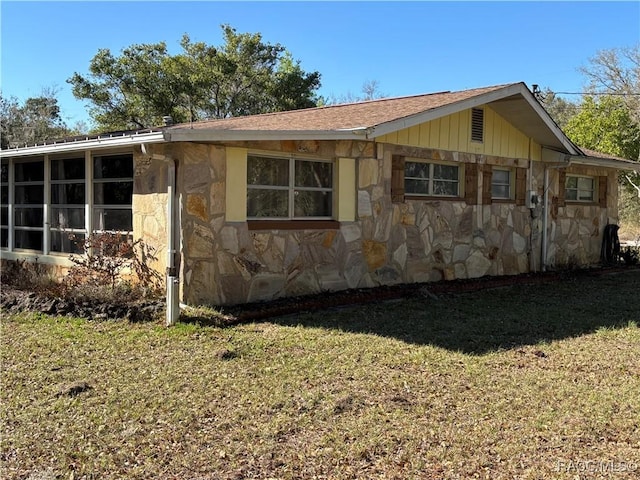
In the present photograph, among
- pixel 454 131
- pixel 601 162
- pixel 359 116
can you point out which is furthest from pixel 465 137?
pixel 601 162

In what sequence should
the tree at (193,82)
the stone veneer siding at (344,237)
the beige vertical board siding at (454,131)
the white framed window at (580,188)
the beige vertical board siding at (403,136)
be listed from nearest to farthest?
the stone veneer siding at (344,237)
the beige vertical board siding at (403,136)
the beige vertical board siding at (454,131)
the white framed window at (580,188)
the tree at (193,82)

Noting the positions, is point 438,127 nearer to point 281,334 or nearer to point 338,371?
point 281,334

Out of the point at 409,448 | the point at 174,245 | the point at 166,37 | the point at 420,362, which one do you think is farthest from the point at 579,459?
the point at 166,37

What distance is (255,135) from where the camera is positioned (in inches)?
286

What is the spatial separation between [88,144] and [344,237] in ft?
12.9

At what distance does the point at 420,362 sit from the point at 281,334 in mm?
1754

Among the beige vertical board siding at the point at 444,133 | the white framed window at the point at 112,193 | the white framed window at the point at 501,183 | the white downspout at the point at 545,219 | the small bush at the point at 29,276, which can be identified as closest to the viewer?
the white framed window at the point at 112,193

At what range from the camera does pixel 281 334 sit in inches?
263

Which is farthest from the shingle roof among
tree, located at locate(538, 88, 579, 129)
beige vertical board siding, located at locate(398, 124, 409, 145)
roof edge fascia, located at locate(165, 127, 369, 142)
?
tree, located at locate(538, 88, 579, 129)

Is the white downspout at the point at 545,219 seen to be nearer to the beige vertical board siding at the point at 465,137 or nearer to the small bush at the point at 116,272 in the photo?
the beige vertical board siding at the point at 465,137

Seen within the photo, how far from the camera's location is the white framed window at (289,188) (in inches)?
328

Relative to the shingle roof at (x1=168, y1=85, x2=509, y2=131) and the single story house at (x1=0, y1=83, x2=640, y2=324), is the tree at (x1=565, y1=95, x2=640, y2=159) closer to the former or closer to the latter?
the single story house at (x1=0, y1=83, x2=640, y2=324)

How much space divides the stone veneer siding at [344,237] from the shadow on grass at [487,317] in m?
0.84

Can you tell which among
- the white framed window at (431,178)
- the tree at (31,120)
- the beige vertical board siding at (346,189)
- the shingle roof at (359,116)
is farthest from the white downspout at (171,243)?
the tree at (31,120)
